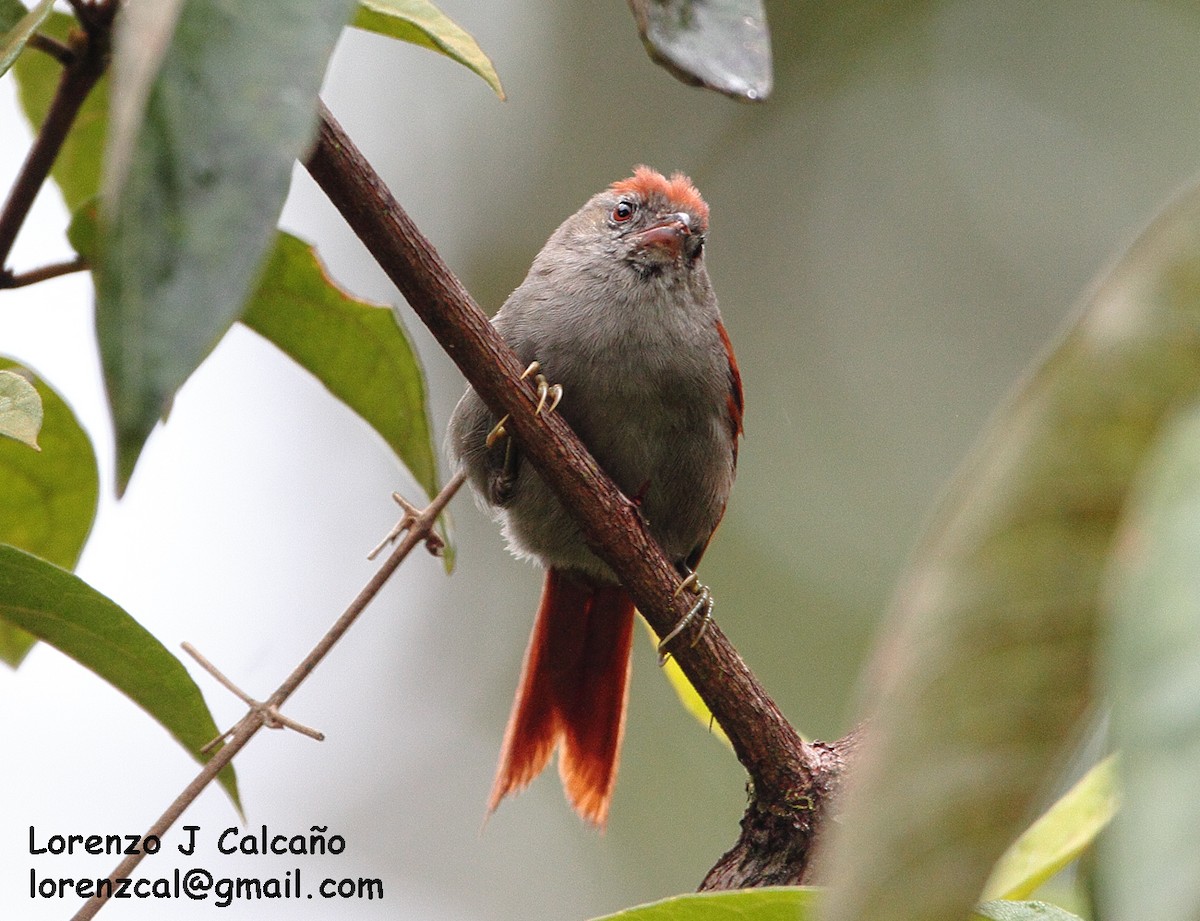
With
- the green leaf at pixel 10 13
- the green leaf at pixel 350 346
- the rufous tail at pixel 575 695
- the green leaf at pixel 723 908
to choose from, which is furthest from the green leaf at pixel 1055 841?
the rufous tail at pixel 575 695

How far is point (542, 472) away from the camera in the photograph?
6.38 feet

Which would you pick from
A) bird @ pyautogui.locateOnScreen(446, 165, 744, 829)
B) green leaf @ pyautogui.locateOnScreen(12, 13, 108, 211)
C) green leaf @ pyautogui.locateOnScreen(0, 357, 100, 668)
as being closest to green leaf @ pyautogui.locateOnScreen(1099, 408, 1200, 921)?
green leaf @ pyautogui.locateOnScreen(0, 357, 100, 668)

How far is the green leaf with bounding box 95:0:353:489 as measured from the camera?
0.76 metres

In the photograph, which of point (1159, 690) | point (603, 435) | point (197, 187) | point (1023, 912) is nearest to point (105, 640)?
point (197, 187)

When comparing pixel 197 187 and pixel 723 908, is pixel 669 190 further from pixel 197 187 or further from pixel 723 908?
pixel 197 187

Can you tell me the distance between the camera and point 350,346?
2.02 metres

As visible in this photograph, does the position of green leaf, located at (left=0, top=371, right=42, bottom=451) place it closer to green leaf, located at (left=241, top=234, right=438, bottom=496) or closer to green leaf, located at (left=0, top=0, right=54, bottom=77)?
green leaf, located at (left=0, top=0, right=54, bottom=77)

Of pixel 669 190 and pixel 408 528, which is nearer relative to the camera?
pixel 408 528

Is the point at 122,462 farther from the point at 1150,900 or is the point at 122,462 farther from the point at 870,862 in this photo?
the point at 1150,900

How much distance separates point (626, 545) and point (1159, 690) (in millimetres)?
1580

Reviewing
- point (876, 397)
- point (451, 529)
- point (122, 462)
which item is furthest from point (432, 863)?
point (122, 462)

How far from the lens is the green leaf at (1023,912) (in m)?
1.27

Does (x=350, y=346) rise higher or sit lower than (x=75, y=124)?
lower

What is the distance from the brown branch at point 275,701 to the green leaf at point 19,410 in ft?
1.97
